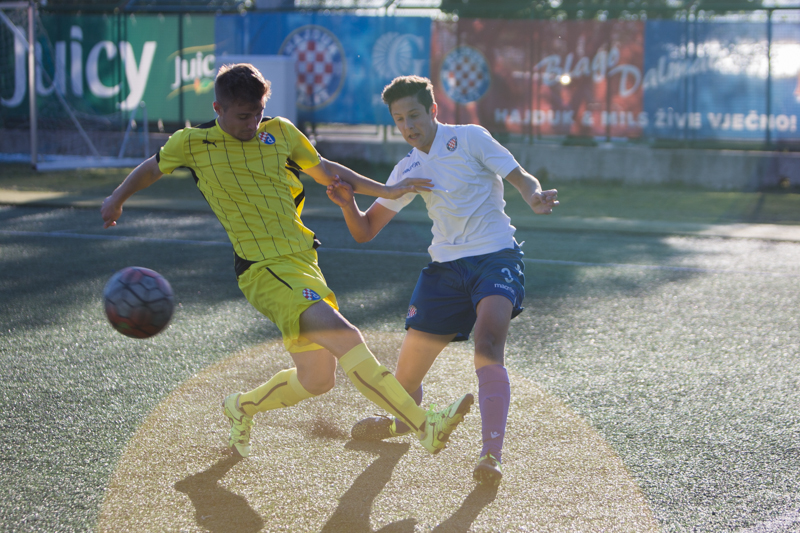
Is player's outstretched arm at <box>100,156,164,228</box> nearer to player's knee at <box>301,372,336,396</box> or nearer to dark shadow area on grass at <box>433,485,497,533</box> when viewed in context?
player's knee at <box>301,372,336,396</box>

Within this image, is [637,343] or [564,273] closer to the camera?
[637,343]

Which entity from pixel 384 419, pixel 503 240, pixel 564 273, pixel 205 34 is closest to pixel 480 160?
pixel 503 240

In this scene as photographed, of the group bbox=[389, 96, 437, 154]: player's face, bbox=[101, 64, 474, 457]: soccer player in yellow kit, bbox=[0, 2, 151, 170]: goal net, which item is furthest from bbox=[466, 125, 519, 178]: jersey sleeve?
bbox=[0, 2, 151, 170]: goal net

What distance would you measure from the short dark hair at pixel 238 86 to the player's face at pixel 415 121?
681mm

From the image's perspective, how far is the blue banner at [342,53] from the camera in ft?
54.7

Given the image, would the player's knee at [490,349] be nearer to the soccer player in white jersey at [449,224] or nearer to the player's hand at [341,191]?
the soccer player in white jersey at [449,224]

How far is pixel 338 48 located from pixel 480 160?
46.5 feet

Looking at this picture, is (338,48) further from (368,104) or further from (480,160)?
(480,160)

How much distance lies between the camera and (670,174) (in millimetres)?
15461

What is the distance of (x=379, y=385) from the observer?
332cm

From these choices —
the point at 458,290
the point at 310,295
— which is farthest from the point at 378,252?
the point at 310,295

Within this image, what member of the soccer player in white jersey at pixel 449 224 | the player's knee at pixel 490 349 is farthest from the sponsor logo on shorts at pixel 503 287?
the player's knee at pixel 490 349

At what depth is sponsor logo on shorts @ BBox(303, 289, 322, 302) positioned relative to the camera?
332 cm

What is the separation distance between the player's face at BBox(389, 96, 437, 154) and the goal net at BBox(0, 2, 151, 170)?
1546 centimetres
